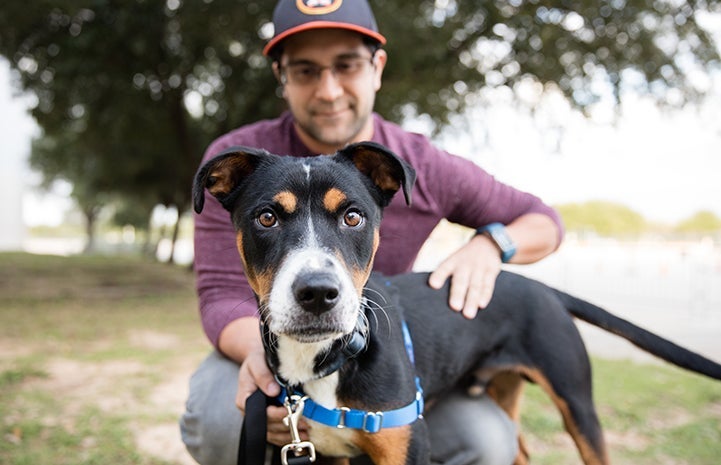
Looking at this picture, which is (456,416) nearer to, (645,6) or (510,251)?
(510,251)

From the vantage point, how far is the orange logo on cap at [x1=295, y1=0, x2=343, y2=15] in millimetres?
3059

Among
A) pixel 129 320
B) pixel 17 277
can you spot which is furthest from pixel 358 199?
pixel 17 277

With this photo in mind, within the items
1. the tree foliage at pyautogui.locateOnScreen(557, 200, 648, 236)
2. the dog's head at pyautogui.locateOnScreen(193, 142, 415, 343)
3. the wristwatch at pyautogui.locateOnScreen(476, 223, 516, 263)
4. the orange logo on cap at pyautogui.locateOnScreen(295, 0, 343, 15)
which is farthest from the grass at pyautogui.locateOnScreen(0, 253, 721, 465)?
the tree foliage at pyautogui.locateOnScreen(557, 200, 648, 236)

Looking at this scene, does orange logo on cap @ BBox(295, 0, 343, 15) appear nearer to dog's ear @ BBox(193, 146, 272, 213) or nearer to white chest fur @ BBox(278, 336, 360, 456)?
dog's ear @ BBox(193, 146, 272, 213)

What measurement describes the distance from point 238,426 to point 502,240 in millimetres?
1641

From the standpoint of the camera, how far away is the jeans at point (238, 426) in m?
2.84

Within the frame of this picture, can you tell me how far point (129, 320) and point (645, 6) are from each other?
10.0 meters

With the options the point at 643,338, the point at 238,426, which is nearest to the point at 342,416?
the point at 238,426

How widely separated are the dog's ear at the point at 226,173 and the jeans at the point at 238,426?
0.99 meters

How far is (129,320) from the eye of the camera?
9.63 meters

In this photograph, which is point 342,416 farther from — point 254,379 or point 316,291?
point 316,291

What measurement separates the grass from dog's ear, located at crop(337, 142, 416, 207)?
103 inches

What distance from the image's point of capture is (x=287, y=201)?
2211mm

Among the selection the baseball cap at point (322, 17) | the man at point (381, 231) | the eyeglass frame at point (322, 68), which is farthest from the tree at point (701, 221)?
the baseball cap at point (322, 17)
